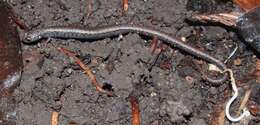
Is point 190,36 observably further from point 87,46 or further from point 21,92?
point 21,92

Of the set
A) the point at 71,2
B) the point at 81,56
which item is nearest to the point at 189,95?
the point at 81,56

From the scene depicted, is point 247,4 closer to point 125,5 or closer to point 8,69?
point 125,5

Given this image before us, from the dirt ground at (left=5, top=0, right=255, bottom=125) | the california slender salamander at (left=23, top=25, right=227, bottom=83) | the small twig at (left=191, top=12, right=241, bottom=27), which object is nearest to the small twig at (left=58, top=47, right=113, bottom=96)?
the dirt ground at (left=5, top=0, right=255, bottom=125)

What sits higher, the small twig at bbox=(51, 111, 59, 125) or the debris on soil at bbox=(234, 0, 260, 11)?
the debris on soil at bbox=(234, 0, 260, 11)

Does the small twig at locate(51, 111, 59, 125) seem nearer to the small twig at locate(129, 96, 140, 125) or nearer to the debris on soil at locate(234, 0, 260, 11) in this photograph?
the small twig at locate(129, 96, 140, 125)

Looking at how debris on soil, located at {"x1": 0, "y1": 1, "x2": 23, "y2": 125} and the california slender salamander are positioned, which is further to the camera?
the california slender salamander

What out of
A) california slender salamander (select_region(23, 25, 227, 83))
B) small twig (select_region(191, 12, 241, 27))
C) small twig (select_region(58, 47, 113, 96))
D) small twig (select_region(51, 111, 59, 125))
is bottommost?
small twig (select_region(51, 111, 59, 125))

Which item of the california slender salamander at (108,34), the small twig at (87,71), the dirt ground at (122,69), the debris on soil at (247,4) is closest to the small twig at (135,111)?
the dirt ground at (122,69)

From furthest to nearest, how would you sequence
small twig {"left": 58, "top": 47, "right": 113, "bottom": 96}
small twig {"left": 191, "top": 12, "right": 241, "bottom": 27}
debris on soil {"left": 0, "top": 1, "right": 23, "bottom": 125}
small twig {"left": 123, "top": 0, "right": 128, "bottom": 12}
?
small twig {"left": 123, "top": 0, "right": 128, "bottom": 12}, small twig {"left": 191, "top": 12, "right": 241, "bottom": 27}, small twig {"left": 58, "top": 47, "right": 113, "bottom": 96}, debris on soil {"left": 0, "top": 1, "right": 23, "bottom": 125}

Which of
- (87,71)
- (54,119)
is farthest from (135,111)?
(54,119)

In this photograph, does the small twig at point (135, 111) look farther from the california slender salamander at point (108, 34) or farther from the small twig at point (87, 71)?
the california slender salamander at point (108, 34)
